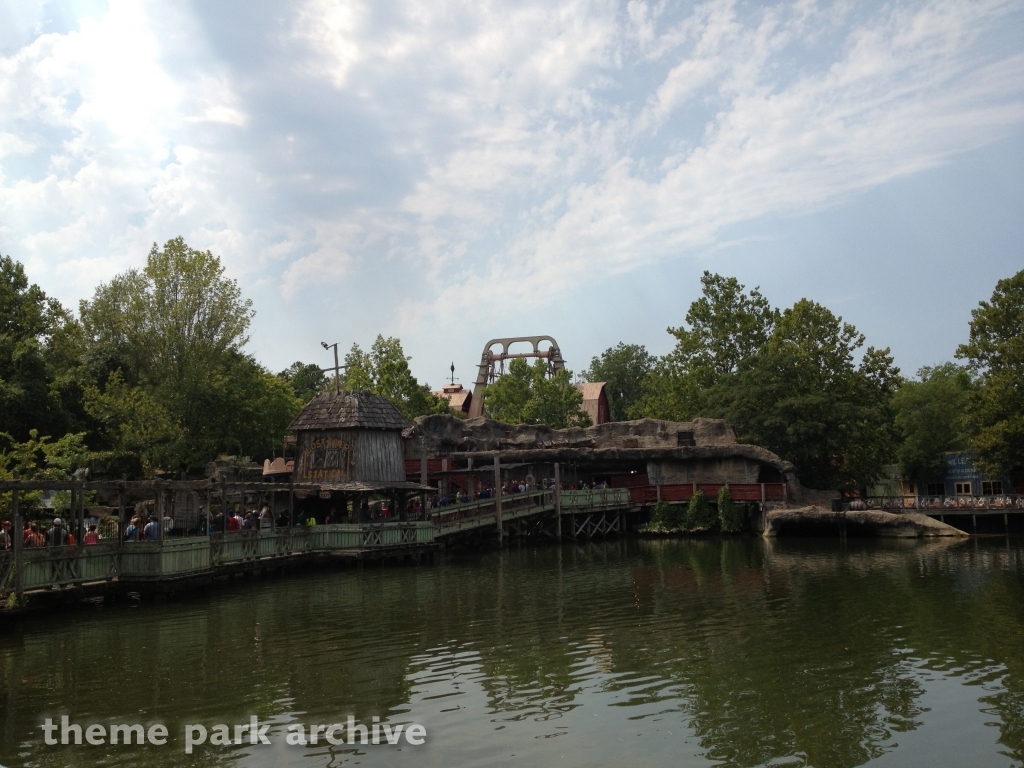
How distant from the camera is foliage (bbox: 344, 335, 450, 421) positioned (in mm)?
54188

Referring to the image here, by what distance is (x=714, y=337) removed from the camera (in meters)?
58.6

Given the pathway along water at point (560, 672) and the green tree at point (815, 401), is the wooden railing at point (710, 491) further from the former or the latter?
the pathway along water at point (560, 672)

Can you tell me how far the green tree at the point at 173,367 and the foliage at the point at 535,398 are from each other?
740 inches

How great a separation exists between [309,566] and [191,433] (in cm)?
1547

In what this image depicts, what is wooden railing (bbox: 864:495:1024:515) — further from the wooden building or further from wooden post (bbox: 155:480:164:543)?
wooden post (bbox: 155:480:164:543)

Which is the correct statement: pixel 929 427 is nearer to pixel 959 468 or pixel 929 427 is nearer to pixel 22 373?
pixel 959 468

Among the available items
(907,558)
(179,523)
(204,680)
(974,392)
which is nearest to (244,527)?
(179,523)

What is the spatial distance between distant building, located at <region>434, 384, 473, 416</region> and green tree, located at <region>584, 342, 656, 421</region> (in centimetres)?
2241

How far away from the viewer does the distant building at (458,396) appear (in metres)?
81.2

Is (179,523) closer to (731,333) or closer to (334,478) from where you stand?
(334,478)

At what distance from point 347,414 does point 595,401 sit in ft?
166

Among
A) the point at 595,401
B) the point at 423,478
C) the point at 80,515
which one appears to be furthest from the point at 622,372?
the point at 80,515

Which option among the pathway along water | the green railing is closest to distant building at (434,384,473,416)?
the green railing

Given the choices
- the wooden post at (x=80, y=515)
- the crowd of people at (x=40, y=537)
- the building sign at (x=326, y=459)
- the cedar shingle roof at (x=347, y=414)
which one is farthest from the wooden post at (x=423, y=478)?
the wooden post at (x=80, y=515)
